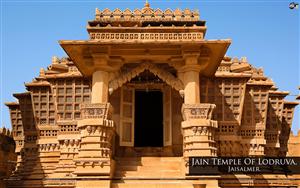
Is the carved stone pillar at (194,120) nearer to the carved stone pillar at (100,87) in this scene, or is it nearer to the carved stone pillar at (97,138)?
the carved stone pillar at (97,138)

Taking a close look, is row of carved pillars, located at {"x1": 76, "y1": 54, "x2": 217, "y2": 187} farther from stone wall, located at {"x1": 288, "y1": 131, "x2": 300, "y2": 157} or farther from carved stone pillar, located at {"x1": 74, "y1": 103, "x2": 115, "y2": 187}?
stone wall, located at {"x1": 288, "y1": 131, "x2": 300, "y2": 157}

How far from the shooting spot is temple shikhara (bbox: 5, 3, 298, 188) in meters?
13.9

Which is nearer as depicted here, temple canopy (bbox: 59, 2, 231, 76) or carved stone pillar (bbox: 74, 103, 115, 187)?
carved stone pillar (bbox: 74, 103, 115, 187)

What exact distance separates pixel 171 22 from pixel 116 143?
5101 mm

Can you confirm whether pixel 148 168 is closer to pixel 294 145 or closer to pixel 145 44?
pixel 145 44

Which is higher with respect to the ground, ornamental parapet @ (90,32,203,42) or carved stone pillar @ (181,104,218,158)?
ornamental parapet @ (90,32,203,42)

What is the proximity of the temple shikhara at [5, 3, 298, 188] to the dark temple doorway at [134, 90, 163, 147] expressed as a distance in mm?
44

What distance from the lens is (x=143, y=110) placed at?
60.5ft

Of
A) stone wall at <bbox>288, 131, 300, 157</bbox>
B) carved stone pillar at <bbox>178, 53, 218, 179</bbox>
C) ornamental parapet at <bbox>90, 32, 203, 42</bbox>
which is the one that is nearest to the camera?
carved stone pillar at <bbox>178, 53, 218, 179</bbox>

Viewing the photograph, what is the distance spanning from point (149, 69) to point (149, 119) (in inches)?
146

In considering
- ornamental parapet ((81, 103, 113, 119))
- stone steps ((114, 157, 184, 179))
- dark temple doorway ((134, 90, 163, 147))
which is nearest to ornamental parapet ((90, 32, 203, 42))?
ornamental parapet ((81, 103, 113, 119))

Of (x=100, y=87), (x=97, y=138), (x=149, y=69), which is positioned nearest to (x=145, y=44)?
(x=149, y=69)

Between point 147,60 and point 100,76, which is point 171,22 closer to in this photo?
point 147,60

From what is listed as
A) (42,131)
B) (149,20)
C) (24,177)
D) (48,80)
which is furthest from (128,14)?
(24,177)
